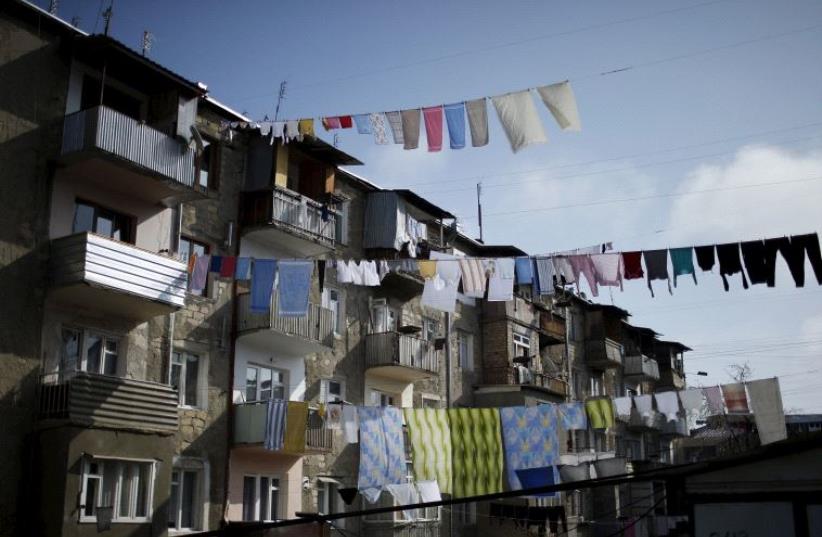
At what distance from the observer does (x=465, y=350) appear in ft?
123

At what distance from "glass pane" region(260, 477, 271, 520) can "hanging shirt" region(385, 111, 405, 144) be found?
11549mm

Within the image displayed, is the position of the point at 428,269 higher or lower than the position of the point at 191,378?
higher

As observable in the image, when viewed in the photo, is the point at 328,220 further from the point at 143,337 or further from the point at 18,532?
the point at 18,532

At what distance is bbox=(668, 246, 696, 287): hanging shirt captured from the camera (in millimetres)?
19547

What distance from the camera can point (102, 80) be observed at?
21.8 meters

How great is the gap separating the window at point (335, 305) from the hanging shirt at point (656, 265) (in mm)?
12128

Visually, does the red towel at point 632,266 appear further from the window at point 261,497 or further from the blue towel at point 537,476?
the window at point 261,497

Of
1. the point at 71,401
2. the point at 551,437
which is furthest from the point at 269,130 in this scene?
the point at 551,437

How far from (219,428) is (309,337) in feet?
13.1

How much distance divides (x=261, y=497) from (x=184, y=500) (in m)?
2.95

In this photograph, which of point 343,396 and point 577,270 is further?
point 343,396

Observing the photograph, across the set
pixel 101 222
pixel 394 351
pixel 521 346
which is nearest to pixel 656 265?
pixel 394 351

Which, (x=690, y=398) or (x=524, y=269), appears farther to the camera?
(x=690, y=398)

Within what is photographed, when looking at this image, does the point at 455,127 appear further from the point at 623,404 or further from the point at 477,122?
the point at 623,404
